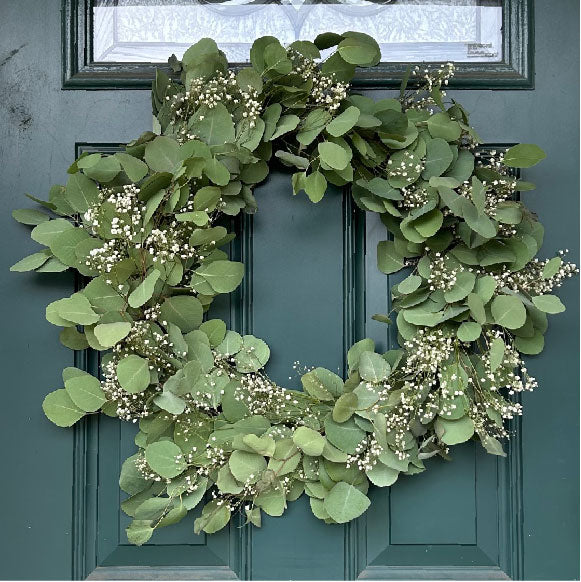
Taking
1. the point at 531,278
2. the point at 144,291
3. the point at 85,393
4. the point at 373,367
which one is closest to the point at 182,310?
the point at 144,291

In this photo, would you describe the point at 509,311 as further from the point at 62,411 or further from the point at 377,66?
the point at 62,411

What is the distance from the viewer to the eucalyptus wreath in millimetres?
985

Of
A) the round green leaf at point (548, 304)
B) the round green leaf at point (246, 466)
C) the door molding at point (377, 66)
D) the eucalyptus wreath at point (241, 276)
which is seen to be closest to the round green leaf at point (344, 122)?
the eucalyptus wreath at point (241, 276)

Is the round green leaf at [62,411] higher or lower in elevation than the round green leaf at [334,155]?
lower

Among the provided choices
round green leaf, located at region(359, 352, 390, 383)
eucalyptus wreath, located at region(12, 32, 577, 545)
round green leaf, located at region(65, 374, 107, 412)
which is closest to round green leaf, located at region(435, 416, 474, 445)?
eucalyptus wreath, located at region(12, 32, 577, 545)

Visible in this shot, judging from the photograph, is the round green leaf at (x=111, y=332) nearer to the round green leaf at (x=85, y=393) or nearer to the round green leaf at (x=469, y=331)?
the round green leaf at (x=85, y=393)

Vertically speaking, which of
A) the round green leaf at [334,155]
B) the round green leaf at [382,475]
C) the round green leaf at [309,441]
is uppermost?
the round green leaf at [334,155]

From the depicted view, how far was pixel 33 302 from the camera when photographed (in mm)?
1100

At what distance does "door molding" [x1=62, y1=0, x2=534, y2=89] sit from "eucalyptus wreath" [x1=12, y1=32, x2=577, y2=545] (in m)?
0.08

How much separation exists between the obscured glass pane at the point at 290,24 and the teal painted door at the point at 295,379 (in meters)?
0.08

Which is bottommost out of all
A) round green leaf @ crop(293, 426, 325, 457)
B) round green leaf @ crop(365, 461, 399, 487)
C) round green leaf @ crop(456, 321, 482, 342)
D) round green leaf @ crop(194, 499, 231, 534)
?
round green leaf @ crop(194, 499, 231, 534)

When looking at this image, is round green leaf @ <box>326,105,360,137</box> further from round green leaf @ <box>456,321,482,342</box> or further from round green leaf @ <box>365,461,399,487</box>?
round green leaf @ <box>365,461,399,487</box>

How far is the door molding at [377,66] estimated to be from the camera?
3.63 ft

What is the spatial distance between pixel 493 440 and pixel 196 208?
533mm
